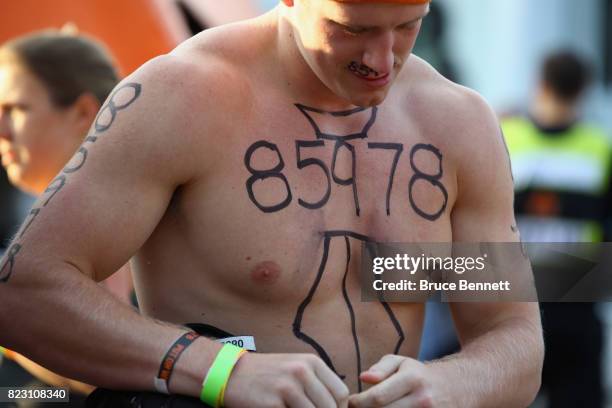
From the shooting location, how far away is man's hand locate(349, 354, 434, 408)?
2924 millimetres

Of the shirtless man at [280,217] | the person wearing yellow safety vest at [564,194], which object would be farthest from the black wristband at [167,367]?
the person wearing yellow safety vest at [564,194]

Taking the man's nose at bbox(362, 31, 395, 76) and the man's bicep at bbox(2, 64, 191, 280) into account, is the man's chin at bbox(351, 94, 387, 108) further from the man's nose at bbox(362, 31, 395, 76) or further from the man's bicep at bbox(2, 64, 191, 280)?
the man's bicep at bbox(2, 64, 191, 280)

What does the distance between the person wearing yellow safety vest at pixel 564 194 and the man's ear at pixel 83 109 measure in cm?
252

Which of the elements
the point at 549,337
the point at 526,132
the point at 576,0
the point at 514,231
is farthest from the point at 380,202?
the point at 576,0

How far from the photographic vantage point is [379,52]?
10.2 ft

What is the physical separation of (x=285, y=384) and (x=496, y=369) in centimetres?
73

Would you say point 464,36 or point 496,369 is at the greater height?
point 464,36

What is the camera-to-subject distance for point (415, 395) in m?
2.97

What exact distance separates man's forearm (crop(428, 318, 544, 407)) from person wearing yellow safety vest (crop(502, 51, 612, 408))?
114 inches

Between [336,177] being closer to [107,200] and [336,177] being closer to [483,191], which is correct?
[483,191]

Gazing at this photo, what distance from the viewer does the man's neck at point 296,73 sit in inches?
131

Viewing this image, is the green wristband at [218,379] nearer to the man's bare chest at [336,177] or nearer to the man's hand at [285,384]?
the man's hand at [285,384]

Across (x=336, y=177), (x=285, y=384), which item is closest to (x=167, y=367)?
(x=285, y=384)

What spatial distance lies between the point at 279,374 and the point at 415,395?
1.22 feet
